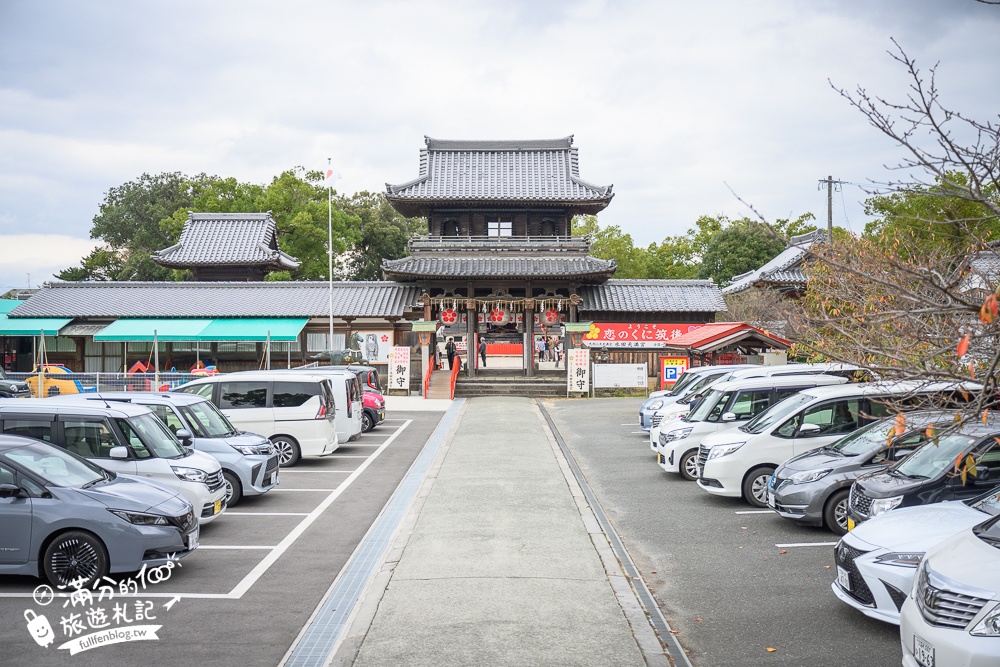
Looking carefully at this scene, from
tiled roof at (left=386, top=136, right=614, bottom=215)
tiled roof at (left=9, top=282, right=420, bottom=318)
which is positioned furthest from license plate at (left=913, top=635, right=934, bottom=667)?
tiled roof at (left=386, top=136, right=614, bottom=215)

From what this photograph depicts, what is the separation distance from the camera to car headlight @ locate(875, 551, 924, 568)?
6.22 m

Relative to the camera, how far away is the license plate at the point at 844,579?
6677 mm

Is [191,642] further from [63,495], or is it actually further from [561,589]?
[561,589]

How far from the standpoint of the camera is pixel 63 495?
24.2 ft

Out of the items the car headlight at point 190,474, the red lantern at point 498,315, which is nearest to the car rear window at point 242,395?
the car headlight at point 190,474

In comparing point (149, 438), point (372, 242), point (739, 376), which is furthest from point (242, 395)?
point (372, 242)

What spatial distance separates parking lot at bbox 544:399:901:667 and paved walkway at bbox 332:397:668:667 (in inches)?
19.4

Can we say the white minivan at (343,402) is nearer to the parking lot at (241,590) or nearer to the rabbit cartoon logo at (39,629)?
the parking lot at (241,590)

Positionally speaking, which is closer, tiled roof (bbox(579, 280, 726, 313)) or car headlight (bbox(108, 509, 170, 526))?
car headlight (bbox(108, 509, 170, 526))

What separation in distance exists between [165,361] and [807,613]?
31.6 meters

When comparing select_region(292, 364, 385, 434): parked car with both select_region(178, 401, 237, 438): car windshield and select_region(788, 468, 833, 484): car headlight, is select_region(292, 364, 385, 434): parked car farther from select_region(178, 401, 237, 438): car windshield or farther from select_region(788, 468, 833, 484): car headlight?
select_region(788, 468, 833, 484): car headlight

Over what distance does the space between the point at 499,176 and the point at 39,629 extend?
3103 cm

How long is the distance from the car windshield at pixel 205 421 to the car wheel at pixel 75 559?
14.3ft

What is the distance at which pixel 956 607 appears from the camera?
193 inches
